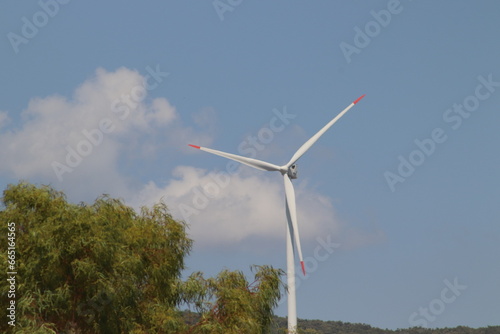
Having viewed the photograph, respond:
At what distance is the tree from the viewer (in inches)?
1299

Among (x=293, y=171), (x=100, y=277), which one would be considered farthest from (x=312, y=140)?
(x=100, y=277)

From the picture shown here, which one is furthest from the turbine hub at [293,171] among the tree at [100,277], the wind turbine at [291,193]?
the tree at [100,277]

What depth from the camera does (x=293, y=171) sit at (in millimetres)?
47000

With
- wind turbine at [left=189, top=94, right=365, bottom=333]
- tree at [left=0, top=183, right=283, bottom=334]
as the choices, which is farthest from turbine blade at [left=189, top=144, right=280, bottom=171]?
tree at [left=0, top=183, right=283, bottom=334]

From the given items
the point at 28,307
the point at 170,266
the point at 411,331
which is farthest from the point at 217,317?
the point at 411,331

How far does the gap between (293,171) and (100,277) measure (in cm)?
1644

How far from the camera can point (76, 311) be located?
34.3m

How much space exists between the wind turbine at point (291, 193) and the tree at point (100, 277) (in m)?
3.81

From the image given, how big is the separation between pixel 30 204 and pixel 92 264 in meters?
4.20

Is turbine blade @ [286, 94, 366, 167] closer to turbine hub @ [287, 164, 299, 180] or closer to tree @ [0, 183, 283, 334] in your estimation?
turbine hub @ [287, 164, 299, 180]

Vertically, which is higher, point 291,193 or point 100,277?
point 291,193

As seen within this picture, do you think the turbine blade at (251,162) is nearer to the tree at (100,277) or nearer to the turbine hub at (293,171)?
the turbine hub at (293,171)

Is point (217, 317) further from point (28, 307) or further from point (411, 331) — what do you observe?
point (411, 331)

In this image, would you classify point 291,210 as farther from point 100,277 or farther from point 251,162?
point 100,277
